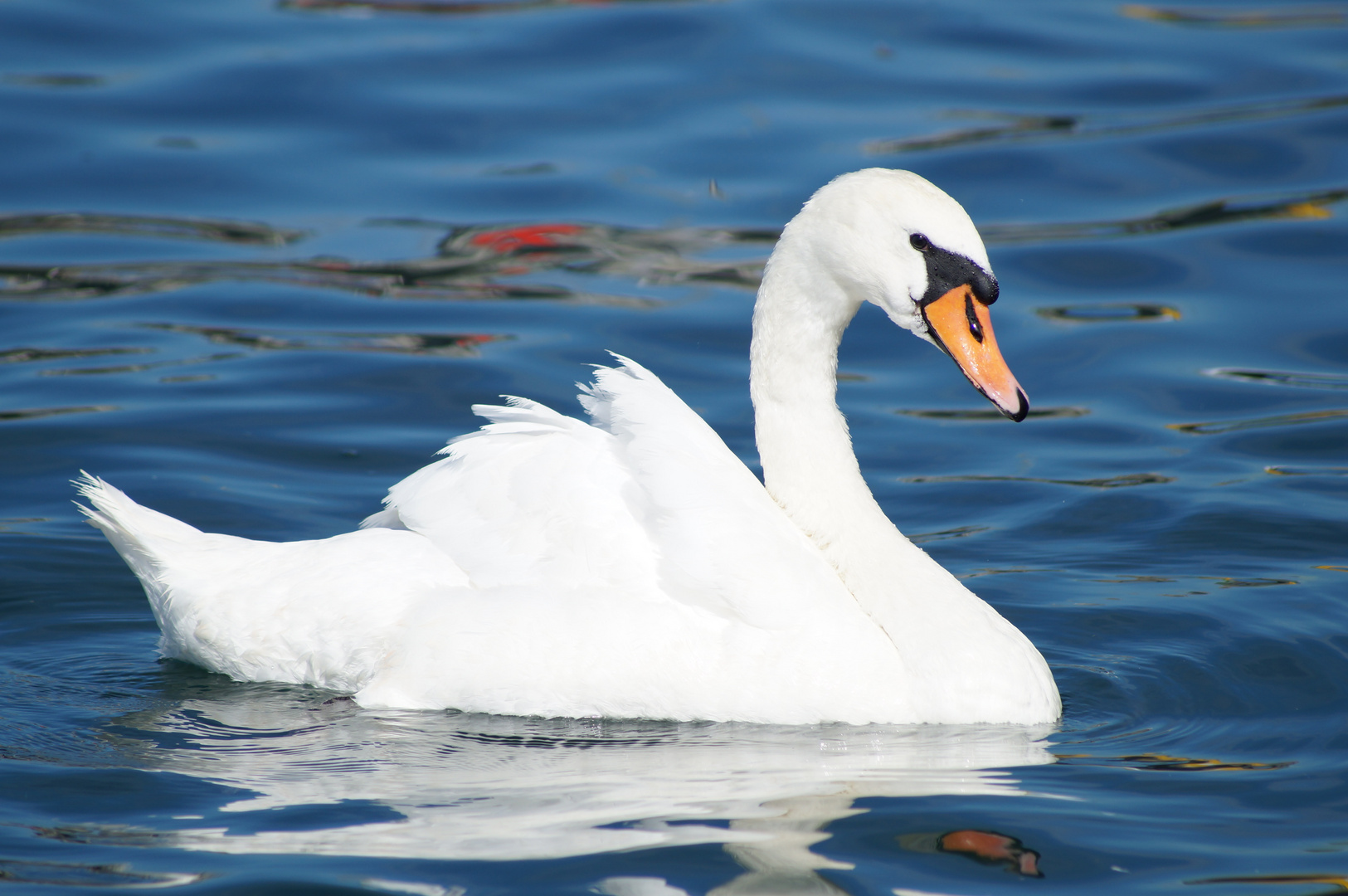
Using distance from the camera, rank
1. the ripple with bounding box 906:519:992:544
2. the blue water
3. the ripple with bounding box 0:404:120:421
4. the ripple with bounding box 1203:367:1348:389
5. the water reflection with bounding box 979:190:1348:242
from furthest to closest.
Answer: the water reflection with bounding box 979:190:1348:242
the ripple with bounding box 1203:367:1348:389
the ripple with bounding box 0:404:120:421
the ripple with bounding box 906:519:992:544
the blue water

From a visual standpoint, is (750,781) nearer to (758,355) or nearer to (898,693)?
(898,693)

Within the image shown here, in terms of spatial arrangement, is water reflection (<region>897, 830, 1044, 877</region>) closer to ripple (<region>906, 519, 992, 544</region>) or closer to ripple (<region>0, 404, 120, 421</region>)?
ripple (<region>906, 519, 992, 544</region>)

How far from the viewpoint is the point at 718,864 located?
13.8ft

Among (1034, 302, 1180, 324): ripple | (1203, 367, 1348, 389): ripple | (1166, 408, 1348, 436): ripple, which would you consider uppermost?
(1034, 302, 1180, 324): ripple

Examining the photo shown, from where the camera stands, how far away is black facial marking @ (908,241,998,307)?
5367 mm

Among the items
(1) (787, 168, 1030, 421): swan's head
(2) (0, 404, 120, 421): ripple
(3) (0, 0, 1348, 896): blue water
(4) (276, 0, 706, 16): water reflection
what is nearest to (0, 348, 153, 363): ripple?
(3) (0, 0, 1348, 896): blue water

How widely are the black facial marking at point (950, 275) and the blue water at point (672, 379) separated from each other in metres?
1.39

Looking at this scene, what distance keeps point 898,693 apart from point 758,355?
1.27 m

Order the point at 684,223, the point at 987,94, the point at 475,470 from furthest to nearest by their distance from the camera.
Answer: the point at 987,94, the point at 684,223, the point at 475,470

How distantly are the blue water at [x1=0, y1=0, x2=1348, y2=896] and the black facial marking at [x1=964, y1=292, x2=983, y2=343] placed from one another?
50.0 inches

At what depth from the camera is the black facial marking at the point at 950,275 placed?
5.37 metres

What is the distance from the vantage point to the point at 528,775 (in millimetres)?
4824

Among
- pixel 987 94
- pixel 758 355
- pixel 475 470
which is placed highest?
pixel 987 94

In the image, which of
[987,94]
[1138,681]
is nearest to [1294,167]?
[987,94]
